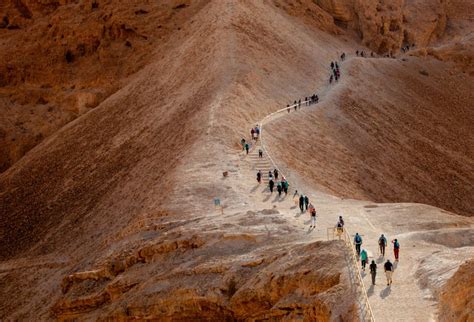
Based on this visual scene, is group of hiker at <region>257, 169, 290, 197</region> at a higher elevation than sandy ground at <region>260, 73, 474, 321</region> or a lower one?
lower

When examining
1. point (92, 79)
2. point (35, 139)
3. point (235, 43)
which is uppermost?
point (235, 43)

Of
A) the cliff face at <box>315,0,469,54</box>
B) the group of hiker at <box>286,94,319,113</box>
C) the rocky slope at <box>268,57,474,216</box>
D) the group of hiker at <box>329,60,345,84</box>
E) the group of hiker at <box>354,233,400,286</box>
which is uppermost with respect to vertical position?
the cliff face at <box>315,0,469,54</box>

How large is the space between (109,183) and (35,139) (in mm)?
21681

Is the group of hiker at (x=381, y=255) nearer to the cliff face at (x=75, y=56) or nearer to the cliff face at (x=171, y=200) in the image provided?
the cliff face at (x=171, y=200)

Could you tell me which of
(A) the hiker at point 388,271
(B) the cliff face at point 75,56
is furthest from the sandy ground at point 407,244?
(B) the cliff face at point 75,56

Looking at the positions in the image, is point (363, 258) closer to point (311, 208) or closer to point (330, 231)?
point (330, 231)

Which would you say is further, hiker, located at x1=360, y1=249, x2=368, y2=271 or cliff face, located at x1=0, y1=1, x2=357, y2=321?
cliff face, located at x1=0, y1=1, x2=357, y2=321

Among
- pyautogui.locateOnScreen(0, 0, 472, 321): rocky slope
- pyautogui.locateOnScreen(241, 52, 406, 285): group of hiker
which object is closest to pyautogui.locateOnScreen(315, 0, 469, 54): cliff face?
pyautogui.locateOnScreen(0, 0, 472, 321): rocky slope

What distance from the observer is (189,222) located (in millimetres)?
30609

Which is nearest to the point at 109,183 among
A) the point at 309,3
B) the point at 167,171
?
the point at 167,171

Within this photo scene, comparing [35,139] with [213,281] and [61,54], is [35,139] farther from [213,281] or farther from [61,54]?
[213,281]

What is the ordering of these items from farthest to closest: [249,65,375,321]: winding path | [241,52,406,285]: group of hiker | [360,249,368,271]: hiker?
[360,249,368,271]: hiker, [241,52,406,285]: group of hiker, [249,65,375,321]: winding path

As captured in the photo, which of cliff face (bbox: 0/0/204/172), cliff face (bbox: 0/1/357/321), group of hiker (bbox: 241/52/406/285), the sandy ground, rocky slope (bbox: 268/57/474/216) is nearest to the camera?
the sandy ground

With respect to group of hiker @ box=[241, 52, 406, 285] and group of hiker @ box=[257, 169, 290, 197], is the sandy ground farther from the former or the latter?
group of hiker @ box=[257, 169, 290, 197]
